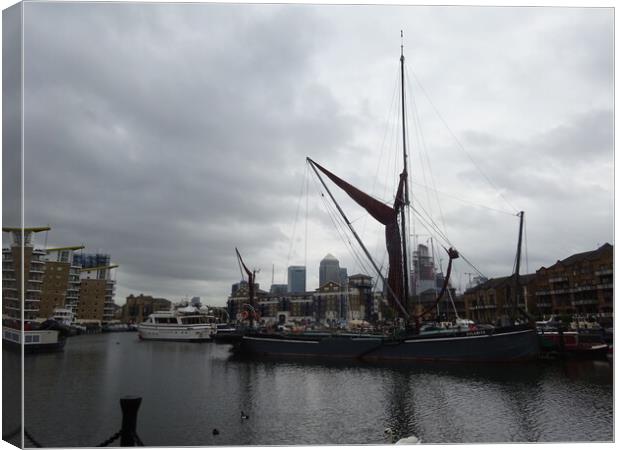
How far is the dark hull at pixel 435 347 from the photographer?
24797 millimetres

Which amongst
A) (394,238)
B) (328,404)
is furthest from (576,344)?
(328,404)

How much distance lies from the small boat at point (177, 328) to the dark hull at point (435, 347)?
26.7 m

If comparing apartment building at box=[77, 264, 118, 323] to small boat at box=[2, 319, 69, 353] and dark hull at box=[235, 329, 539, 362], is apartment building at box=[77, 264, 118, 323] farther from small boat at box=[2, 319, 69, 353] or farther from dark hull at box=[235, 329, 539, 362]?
dark hull at box=[235, 329, 539, 362]

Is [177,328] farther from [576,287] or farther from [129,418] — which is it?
[129,418]

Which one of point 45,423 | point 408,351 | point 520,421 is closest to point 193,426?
point 45,423

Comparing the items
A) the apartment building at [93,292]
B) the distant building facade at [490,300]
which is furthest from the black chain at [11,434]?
the apartment building at [93,292]

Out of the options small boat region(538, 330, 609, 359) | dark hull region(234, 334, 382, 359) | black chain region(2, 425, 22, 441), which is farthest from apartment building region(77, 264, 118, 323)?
black chain region(2, 425, 22, 441)

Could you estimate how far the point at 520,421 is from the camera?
12.6 metres

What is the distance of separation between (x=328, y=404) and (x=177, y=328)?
42047 millimetres

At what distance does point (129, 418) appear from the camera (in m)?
7.66

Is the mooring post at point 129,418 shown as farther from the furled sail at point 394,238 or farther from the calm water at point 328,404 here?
the furled sail at point 394,238

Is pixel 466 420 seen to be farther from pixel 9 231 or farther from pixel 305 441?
pixel 9 231

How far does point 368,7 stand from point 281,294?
91.1 metres

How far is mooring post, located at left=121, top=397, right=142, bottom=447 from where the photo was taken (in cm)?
742
